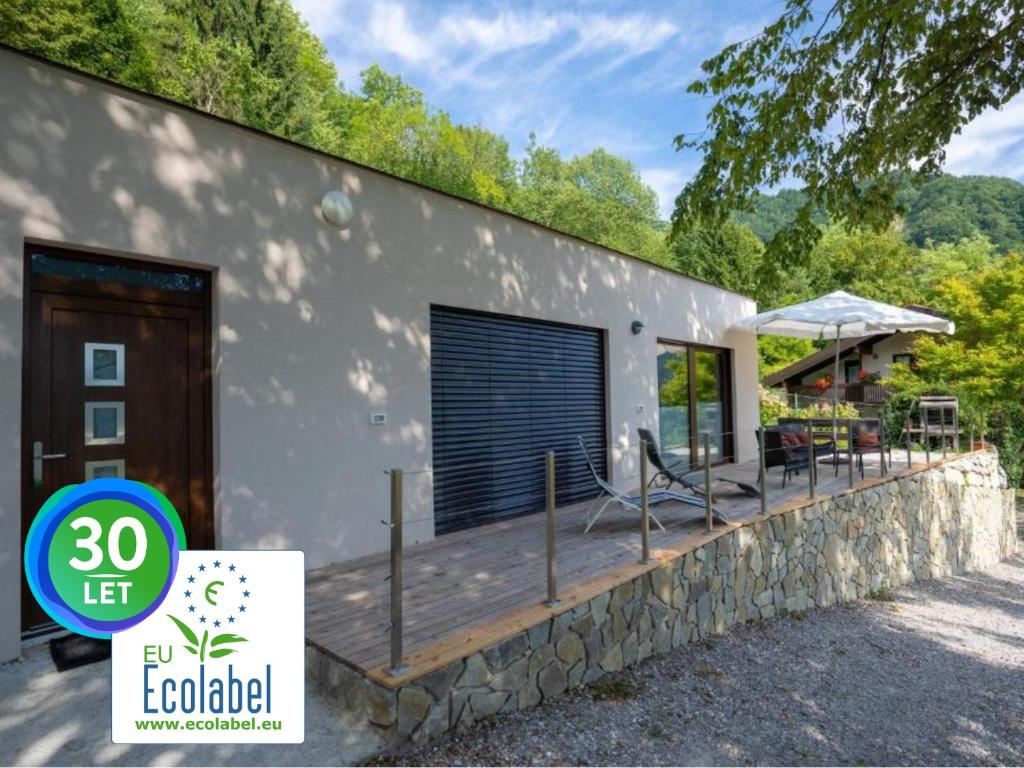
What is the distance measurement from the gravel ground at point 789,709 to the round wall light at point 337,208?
12.3 feet

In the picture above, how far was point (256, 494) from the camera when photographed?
4.13 metres

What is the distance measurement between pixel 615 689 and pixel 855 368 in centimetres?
2634

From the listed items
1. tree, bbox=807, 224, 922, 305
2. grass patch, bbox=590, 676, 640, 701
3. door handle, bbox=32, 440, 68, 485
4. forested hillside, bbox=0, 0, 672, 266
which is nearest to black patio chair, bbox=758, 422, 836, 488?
grass patch, bbox=590, 676, 640, 701

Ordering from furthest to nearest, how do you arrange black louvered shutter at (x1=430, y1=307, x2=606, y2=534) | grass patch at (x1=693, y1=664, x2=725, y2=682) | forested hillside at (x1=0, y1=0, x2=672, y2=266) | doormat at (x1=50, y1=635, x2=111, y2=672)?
forested hillside at (x1=0, y1=0, x2=672, y2=266) → black louvered shutter at (x1=430, y1=307, x2=606, y2=534) → grass patch at (x1=693, y1=664, x2=725, y2=682) → doormat at (x1=50, y1=635, x2=111, y2=672)

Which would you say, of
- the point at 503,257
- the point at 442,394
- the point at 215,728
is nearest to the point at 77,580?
the point at 215,728

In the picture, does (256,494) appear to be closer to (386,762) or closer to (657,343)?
(386,762)

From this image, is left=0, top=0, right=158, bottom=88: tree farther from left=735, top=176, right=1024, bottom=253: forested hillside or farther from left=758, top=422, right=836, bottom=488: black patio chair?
left=735, top=176, right=1024, bottom=253: forested hillside

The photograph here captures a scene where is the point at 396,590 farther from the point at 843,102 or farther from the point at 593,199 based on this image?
the point at 593,199

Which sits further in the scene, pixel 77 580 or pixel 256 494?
pixel 256 494

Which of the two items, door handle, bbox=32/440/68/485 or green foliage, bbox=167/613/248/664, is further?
door handle, bbox=32/440/68/485

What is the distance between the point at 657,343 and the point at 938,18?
481 cm

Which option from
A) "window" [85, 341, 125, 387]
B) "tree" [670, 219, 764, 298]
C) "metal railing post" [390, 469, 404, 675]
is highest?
"tree" [670, 219, 764, 298]

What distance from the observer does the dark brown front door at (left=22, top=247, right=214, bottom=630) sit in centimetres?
337

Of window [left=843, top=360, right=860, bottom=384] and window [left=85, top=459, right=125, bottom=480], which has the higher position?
window [left=843, top=360, right=860, bottom=384]
